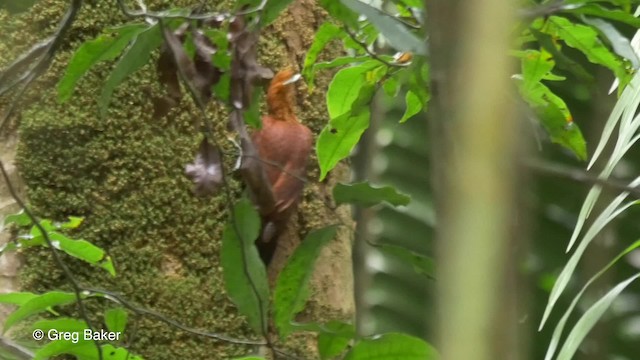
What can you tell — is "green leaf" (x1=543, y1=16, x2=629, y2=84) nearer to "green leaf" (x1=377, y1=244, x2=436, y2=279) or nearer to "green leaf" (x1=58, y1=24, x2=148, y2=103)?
"green leaf" (x1=377, y1=244, x2=436, y2=279)

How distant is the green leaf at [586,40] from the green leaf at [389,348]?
0.83 feet

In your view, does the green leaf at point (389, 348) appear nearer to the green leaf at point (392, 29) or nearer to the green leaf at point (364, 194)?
the green leaf at point (364, 194)

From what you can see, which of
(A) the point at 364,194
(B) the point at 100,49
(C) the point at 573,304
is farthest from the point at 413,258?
(B) the point at 100,49

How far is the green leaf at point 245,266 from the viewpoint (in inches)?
26.1

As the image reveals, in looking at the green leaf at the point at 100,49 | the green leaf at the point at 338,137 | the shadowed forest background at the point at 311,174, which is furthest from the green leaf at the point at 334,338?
the green leaf at the point at 100,49

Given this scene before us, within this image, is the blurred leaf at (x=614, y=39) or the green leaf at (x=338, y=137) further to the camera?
the green leaf at (x=338, y=137)

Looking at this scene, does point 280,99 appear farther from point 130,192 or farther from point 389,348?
point 389,348

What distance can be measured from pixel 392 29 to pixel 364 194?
5.7 inches

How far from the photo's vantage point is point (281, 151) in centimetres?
123

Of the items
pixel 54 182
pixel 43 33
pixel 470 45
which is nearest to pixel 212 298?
pixel 54 182

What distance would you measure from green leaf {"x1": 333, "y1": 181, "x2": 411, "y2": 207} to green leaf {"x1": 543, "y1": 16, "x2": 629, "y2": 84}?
0.56 ft

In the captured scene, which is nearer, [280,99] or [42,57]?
[42,57]

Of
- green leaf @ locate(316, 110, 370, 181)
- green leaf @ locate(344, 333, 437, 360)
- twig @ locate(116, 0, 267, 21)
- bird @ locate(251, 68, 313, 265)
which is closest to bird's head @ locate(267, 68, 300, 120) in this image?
bird @ locate(251, 68, 313, 265)

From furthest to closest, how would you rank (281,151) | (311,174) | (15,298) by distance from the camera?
(311,174) < (281,151) < (15,298)
